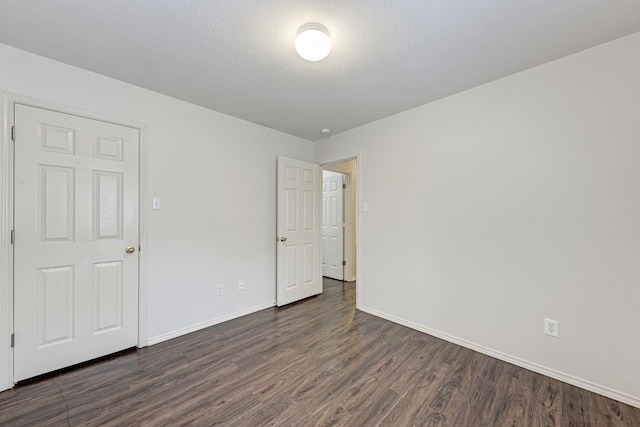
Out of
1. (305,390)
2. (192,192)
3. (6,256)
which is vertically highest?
(192,192)

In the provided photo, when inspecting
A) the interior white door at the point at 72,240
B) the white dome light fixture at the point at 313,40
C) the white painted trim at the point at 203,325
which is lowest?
the white painted trim at the point at 203,325

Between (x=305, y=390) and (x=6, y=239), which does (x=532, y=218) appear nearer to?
(x=305, y=390)

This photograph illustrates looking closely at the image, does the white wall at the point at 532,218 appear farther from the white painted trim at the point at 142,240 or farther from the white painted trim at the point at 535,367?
the white painted trim at the point at 142,240

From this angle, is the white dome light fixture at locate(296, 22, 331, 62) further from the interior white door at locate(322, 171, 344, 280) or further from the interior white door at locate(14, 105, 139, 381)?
the interior white door at locate(322, 171, 344, 280)

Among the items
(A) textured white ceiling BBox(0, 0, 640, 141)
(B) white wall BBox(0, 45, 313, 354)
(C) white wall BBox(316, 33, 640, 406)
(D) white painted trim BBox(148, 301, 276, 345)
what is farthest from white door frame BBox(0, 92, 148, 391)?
(C) white wall BBox(316, 33, 640, 406)

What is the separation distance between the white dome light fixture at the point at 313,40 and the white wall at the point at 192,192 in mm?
1647

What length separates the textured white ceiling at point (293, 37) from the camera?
4.83 ft

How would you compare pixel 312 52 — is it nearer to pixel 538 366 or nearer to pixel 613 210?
pixel 613 210

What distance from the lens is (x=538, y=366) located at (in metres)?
2.00

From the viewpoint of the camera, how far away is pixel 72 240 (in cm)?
205

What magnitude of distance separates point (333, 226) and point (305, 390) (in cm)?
315

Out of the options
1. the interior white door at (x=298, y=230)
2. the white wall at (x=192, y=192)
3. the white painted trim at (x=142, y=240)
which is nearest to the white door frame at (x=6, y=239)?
the white wall at (x=192, y=192)

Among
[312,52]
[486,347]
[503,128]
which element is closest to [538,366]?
[486,347]

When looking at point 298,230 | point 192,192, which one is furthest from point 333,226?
point 192,192
